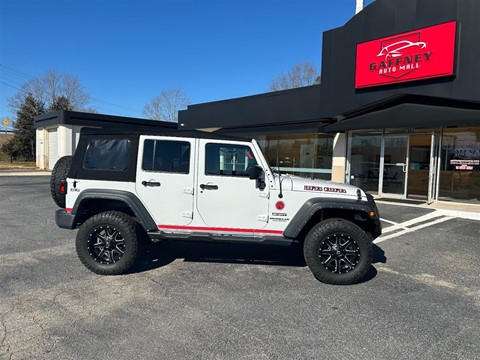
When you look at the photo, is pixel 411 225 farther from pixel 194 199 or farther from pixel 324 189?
pixel 194 199

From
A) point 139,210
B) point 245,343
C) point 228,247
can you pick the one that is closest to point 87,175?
point 139,210

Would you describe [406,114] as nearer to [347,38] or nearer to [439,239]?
[347,38]

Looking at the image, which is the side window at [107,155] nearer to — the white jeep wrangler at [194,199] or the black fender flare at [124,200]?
the white jeep wrangler at [194,199]

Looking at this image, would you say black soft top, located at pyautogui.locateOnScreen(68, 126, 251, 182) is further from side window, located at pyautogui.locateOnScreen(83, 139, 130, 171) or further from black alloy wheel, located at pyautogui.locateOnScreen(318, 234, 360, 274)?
black alloy wheel, located at pyautogui.locateOnScreen(318, 234, 360, 274)

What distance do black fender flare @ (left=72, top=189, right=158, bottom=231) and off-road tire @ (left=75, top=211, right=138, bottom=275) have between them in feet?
0.59

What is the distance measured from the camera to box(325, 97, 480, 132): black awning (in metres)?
9.81

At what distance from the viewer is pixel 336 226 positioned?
14.9 feet

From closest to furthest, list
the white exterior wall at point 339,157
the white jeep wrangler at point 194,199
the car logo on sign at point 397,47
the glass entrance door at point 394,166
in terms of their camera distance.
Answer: the white jeep wrangler at point 194,199 < the car logo on sign at point 397,47 < the glass entrance door at point 394,166 < the white exterior wall at point 339,157

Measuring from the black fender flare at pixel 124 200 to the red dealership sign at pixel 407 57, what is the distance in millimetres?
9500

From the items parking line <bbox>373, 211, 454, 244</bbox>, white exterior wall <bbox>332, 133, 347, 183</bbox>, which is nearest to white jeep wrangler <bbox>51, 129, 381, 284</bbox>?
parking line <bbox>373, 211, 454, 244</bbox>

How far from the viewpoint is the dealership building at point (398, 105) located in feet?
32.4

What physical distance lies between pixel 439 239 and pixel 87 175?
271 inches

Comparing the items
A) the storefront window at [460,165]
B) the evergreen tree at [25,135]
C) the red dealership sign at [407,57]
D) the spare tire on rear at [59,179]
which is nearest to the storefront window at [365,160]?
the storefront window at [460,165]

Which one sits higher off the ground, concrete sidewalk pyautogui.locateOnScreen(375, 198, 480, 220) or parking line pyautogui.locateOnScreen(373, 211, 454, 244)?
concrete sidewalk pyautogui.locateOnScreen(375, 198, 480, 220)
